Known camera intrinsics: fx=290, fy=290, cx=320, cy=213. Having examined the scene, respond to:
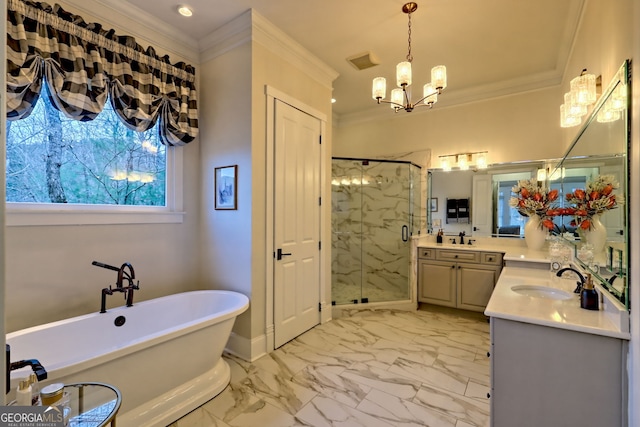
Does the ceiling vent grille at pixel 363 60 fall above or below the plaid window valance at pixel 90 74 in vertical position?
above

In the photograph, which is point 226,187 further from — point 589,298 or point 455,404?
point 589,298

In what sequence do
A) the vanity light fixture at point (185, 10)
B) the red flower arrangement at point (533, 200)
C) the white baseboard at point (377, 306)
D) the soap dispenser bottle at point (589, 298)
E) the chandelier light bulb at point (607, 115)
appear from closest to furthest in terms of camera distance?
the chandelier light bulb at point (607, 115) → the soap dispenser bottle at point (589, 298) → the vanity light fixture at point (185, 10) → the red flower arrangement at point (533, 200) → the white baseboard at point (377, 306)

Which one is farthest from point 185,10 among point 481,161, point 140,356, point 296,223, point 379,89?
point 481,161

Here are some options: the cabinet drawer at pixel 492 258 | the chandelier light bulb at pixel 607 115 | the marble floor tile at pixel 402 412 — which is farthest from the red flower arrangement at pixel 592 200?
the marble floor tile at pixel 402 412

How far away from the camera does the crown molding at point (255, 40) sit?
2.54 metres

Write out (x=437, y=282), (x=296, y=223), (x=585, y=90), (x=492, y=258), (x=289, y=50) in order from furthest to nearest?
(x=437, y=282) < (x=492, y=258) < (x=296, y=223) < (x=289, y=50) < (x=585, y=90)

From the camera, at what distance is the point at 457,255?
3.69 m

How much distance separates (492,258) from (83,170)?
4200mm

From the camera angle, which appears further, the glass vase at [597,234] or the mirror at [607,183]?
the glass vase at [597,234]

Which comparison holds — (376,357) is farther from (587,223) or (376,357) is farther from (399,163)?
(399,163)

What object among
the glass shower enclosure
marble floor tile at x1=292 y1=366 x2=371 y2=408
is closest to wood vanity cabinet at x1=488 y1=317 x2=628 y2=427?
marble floor tile at x1=292 y1=366 x2=371 y2=408

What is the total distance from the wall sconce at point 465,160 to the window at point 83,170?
11.6 feet

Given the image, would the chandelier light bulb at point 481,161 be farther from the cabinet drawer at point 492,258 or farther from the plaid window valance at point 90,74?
the plaid window valance at point 90,74

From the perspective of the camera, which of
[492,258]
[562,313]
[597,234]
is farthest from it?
[492,258]
